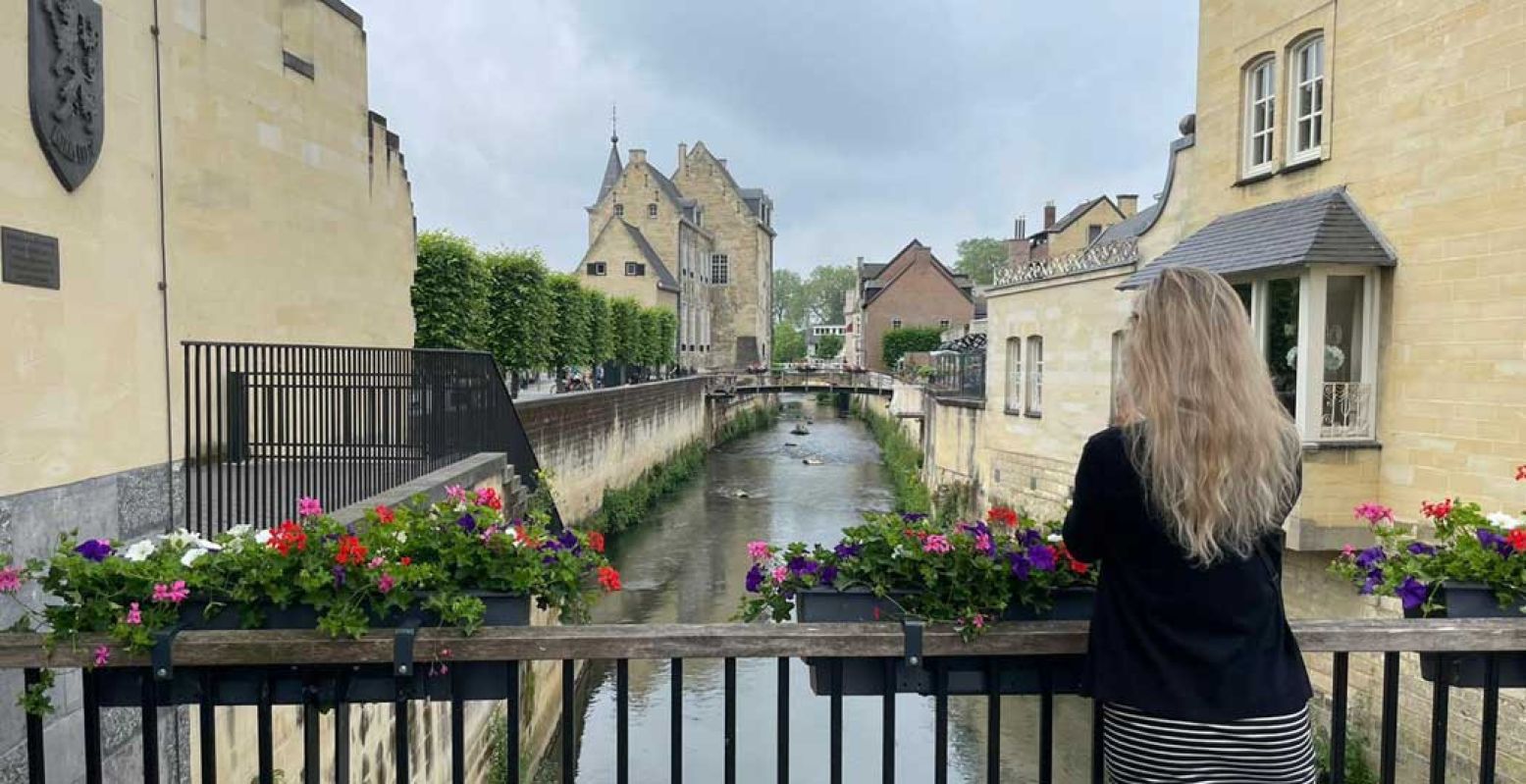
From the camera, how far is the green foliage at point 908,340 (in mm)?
57750

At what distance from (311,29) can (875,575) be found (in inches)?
354

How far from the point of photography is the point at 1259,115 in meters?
11.2

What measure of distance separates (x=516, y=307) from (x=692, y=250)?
3577cm

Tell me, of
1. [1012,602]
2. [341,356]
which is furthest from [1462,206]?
[341,356]

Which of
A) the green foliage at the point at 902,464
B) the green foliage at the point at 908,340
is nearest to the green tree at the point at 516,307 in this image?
the green foliage at the point at 902,464

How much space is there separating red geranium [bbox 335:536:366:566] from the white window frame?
10543 millimetres

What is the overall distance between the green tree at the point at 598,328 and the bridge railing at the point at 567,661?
27.4 metres

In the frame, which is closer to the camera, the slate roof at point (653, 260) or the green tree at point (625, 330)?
the green tree at point (625, 330)

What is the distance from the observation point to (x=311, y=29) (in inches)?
367

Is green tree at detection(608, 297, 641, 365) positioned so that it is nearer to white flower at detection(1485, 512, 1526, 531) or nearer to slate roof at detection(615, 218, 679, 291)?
slate roof at detection(615, 218, 679, 291)

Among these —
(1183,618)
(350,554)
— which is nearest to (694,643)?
(350,554)

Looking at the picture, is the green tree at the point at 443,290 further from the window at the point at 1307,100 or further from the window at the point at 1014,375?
the window at the point at 1307,100

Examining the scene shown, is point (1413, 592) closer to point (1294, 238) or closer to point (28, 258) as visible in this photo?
point (28, 258)

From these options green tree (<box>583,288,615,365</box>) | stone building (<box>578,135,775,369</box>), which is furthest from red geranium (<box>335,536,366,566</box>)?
stone building (<box>578,135,775,369</box>)
